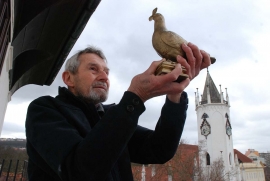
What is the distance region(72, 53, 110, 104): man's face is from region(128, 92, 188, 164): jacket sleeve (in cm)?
36

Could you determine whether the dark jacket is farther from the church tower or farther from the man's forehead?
the church tower

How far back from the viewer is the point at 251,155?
7175 cm

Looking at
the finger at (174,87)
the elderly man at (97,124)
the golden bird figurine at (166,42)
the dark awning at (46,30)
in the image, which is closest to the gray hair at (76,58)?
the elderly man at (97,124)

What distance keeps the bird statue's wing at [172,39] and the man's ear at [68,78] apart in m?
0.58

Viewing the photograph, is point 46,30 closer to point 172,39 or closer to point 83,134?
point 172,39

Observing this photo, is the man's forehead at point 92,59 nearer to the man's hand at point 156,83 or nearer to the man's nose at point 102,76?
the man's nose at point 102,76

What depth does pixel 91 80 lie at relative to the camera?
4.25 feet

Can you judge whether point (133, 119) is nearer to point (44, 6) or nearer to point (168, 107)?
point (168, 107)

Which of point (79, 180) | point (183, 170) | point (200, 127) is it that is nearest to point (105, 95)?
point (79, 180)

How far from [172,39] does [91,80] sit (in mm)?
509

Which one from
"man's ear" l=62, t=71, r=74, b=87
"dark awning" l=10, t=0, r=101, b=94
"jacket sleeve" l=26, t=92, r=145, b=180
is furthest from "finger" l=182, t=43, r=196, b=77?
"dark awning" l=10, t=0, r=101, b=94

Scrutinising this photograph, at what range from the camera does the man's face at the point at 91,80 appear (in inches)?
50.0

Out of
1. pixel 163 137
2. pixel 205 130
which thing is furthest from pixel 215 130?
pixel 163 137

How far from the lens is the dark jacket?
856mm
